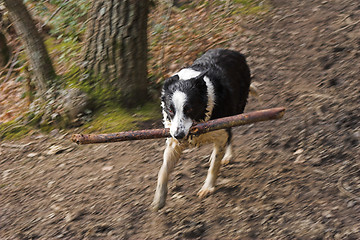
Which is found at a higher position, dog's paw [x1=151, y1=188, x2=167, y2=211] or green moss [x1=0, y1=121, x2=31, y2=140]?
green moss [x1=0, y1=121, x2=31, y2=140]

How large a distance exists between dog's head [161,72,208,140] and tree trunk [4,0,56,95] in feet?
12.0

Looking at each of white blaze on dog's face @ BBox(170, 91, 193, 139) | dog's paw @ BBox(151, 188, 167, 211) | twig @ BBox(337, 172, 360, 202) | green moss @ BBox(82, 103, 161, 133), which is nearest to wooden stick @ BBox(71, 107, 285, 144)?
white blaze on dog's face @ BBox(170, 91, 193, 139)

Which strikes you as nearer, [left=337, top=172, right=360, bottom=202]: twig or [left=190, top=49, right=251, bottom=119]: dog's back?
[left=337, top=172, right=360, bottom=202]: twig

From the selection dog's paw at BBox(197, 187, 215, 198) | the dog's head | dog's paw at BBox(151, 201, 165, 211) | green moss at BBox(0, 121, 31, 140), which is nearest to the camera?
the dog's head

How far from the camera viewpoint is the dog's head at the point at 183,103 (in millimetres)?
3702

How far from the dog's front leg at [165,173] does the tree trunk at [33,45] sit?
11.4 feet

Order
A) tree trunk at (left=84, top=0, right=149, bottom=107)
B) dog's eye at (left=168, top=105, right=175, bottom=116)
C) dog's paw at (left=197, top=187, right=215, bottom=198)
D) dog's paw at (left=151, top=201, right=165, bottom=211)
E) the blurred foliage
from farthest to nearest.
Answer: the blurred foliage, tree trunk at (left=84, top=0, right=149, bottom=107), dog's paw at (left=197, top=187, right=215, bottom=198), dog's paw at (left=151, top=201, right=165, bottom=211), dog's eye at (left=168, top=105, right=175, bottom=116)

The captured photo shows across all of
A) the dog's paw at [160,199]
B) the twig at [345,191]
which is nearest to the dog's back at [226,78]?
the dog's paw at [160,199]

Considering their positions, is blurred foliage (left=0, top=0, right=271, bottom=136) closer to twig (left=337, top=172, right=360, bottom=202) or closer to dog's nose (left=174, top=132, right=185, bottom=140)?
dog's nose (left=174, top=132, right=185, bottom=140)

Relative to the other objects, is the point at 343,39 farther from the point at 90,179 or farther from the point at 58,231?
the point at 58,231

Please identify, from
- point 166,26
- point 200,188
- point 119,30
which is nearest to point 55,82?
point 119,30

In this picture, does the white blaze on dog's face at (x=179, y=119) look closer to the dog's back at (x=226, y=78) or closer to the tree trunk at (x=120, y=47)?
the dog's back at (x=226, y=78)

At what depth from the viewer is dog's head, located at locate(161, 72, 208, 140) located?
370 centimetres

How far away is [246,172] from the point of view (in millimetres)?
4707
